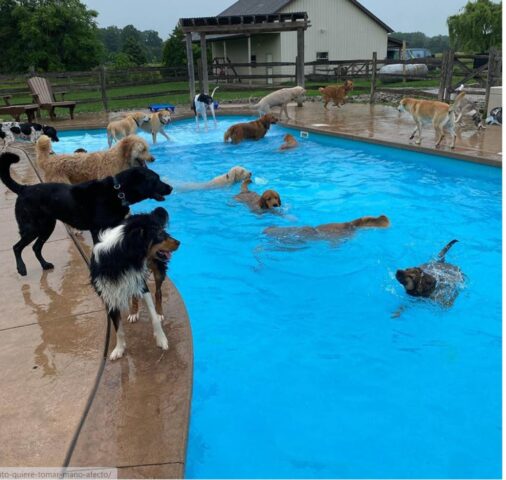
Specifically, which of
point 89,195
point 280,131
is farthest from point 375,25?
point 89,195

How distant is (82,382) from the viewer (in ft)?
9.58

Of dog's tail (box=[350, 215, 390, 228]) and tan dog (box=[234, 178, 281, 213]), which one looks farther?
tan dog (box=[234, 178, 281, 213])

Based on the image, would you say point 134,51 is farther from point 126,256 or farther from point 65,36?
point 126,256

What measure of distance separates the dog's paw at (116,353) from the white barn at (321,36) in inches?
1467

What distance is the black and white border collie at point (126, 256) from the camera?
2928mm

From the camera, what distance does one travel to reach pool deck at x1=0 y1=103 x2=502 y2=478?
242cm

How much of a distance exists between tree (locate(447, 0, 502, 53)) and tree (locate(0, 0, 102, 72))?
38.2 m

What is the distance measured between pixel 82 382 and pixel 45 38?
50.3 m

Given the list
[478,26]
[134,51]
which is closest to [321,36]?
[478,26]

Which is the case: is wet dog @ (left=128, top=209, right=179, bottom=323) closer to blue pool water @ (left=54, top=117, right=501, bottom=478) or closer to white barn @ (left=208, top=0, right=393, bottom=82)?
blue pool water @ (left=54, top=117, right=501, bottom=478)

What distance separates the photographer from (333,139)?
12.3 meters

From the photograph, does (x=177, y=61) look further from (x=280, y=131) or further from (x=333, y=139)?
(x=333, y=139)

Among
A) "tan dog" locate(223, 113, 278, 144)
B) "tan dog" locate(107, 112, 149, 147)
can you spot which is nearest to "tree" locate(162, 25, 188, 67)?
"tan dog" locate(223, 113, 278, 144)

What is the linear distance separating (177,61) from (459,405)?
45.6 m
